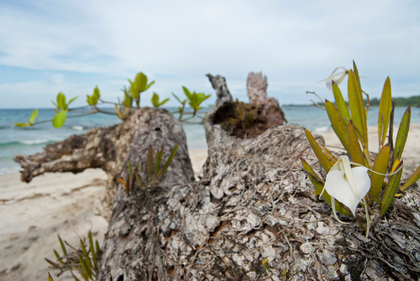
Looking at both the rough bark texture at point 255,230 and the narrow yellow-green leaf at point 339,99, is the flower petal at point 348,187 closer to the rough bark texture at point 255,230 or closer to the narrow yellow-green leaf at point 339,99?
the rough bark texture at point 255,230

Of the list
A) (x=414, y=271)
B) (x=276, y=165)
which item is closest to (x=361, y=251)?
(x=414, y=271)

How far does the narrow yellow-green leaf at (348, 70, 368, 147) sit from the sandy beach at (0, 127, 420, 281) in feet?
5.63

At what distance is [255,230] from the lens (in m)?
0.90

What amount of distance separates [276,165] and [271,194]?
161 mm

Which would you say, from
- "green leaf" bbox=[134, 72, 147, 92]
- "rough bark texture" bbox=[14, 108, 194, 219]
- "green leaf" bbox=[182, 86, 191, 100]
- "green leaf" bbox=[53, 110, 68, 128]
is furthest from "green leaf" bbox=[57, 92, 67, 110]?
"green leaf" bbox=[182, 86, 191, 100]

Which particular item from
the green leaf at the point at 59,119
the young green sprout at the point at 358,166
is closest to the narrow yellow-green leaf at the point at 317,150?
the young green sprout at the point at 358,166

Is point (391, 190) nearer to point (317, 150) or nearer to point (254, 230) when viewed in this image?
point (317, 150)

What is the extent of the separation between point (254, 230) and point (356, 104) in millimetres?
591

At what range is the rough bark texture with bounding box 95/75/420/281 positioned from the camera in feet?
2.39

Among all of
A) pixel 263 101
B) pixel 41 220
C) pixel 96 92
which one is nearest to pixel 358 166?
pixel 263 101

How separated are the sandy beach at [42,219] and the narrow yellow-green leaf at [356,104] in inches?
67.5

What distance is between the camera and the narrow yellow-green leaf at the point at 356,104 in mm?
898

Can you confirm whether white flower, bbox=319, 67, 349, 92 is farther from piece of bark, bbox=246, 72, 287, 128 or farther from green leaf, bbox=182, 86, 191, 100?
green leaf, bbox=182, 86, 191, 100

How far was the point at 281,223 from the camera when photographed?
0.87 metres
